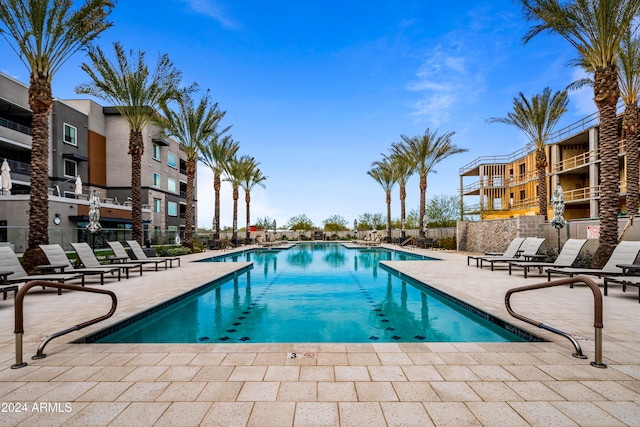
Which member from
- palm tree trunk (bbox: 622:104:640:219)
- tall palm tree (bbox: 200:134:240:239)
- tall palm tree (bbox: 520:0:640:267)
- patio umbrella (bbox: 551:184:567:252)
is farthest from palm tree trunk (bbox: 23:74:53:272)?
palm tree trunk (bbox: 622:104:640:219)

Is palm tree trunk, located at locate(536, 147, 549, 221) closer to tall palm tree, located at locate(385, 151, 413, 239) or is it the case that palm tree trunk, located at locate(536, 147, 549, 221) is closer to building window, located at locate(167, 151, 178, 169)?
tall palm tree, located at locate(385, 151, 413, 239)

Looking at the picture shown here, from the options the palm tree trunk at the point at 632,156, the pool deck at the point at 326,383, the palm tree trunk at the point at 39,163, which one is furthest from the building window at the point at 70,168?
the palm tree trunk at the point at 632,156

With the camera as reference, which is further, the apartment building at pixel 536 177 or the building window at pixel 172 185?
the building window at pixel 172 185

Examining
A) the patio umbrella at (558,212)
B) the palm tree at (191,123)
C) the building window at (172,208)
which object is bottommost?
the patio umbrella at (558,212)

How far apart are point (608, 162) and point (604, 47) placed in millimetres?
3610

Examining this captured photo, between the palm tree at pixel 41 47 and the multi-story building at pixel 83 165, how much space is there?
11735 millimetres

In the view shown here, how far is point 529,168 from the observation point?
105 feet

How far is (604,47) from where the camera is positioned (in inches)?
411

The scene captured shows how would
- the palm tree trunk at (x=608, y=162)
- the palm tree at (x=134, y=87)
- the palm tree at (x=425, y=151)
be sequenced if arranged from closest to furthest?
the palm tree trunk at (x=608, y=162) < the palm tree at (x=134, y=87) < the palm tree at (x=425, y=151)

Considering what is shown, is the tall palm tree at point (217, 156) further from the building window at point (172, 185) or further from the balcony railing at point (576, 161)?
the balcony railing at point (576, 161)

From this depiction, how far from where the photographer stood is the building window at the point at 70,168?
27250mm

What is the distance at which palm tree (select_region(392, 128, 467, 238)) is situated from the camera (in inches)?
964

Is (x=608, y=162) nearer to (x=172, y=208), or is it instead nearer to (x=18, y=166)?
(x=18, y=166)

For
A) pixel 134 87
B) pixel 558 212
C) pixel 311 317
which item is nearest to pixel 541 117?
pixel 558 212
